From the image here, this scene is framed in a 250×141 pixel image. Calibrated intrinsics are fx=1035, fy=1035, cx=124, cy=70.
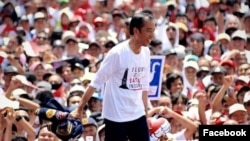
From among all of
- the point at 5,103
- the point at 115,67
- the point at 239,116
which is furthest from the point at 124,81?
the point at 239,116

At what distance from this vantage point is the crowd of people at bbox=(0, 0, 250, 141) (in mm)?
9039

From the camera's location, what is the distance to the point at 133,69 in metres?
8.98

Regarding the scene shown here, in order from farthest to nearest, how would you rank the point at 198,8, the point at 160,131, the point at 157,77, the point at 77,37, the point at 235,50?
the point at 198,8 → the point at 77,37 → the point at 235,50 → the point at 157,77 → the point at 160,131

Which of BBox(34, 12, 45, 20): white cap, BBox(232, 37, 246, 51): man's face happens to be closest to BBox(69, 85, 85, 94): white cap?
BBox(232, 37, 246, 51): man's face

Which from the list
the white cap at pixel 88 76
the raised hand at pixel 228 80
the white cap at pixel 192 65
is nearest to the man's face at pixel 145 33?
the raised hand at pixel 228 80

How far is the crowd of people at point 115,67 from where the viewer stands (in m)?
9.04

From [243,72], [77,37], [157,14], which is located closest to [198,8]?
[157,14]

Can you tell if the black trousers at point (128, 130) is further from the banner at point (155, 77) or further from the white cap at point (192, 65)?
the white cap at point (192, 65)

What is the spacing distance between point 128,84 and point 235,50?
242 inches

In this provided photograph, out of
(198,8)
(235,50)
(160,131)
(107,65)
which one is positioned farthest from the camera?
(198,8)

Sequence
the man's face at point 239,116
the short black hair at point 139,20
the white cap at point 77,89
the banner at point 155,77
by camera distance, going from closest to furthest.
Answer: the short black hair at point 139,20 → the banner at point 155,77 → the man's face at point 239,116 → the white cap at point 77,89

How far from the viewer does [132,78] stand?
898 centimetres

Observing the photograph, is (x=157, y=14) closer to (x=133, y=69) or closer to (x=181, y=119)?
(x=181, y=119)

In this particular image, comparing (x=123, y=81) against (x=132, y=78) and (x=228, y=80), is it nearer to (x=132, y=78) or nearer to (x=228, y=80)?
(x=132, y=78)
